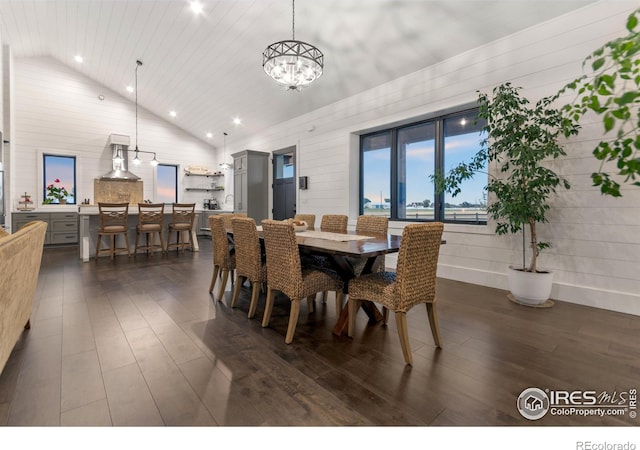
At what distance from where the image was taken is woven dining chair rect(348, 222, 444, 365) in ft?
6.35

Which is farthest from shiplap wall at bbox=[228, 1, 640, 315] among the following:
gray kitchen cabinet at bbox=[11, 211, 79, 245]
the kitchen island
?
gray kitchen cabinet at bbox=[11, 211, 79, 245]

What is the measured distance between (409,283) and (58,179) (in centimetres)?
903

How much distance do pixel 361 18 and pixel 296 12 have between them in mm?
836

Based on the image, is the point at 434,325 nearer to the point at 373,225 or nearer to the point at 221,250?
the point at 373,225

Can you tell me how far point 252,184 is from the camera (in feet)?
23.7

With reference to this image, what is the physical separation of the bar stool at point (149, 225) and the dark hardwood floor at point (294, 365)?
9.08 ft

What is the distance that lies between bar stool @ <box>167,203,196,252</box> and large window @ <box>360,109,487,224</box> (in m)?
3.66

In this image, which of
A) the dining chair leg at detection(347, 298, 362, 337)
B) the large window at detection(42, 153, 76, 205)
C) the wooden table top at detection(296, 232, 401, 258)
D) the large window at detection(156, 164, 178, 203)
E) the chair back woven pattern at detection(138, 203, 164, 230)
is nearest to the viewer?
the wooden table top at detection(296, 232, 401, 258)

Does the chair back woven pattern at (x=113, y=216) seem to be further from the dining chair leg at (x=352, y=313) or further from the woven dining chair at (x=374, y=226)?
the dining chair leg at (x=352, y=313)

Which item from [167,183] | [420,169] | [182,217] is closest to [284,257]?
[420,169]

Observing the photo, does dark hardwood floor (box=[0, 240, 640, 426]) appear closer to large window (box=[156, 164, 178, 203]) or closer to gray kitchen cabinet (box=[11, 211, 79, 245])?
gray kitchen cabinet (box=[11, 211, 79, 245])

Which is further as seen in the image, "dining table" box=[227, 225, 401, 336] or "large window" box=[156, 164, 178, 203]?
"large window" box=[156, 164, 178, 203]
